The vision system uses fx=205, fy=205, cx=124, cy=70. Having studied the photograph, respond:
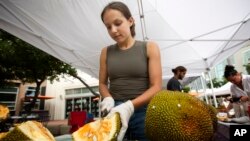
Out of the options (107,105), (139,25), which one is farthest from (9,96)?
(107,105)

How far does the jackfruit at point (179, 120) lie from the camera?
629 mm

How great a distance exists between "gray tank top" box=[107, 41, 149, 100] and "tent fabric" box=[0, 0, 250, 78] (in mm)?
2710

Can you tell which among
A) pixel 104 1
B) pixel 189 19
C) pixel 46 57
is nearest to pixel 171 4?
pixel 189 19

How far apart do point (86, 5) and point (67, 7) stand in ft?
1.14

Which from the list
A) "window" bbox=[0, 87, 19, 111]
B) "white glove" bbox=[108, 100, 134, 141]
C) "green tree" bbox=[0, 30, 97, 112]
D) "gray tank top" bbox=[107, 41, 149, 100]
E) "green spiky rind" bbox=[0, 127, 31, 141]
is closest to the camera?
"green spiky rind" bbox=[0, 127, 31, 141]

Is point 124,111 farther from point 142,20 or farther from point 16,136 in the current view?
point 142,20

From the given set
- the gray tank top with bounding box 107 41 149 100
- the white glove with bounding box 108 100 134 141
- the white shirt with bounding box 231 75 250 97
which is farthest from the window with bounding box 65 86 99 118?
the white glove with bounding box 108 100 134 141

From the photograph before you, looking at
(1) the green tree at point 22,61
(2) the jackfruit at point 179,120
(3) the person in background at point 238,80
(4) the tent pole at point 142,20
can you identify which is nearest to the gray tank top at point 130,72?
(2) the jackfruit at point 179,120

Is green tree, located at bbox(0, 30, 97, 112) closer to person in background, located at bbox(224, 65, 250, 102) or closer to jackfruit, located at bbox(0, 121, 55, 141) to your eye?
person in background, located at bbox(224, 65, 250, 102)

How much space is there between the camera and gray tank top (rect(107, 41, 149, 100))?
1288mm

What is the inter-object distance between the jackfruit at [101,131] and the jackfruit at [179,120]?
125 millimetres

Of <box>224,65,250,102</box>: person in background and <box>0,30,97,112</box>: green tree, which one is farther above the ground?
<box>0,30,97,112</box>: green tree

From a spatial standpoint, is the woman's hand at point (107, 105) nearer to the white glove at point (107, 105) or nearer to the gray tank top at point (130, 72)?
the white glove at point (107, 105)

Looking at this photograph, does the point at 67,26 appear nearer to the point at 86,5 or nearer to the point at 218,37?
the point at 86,5
